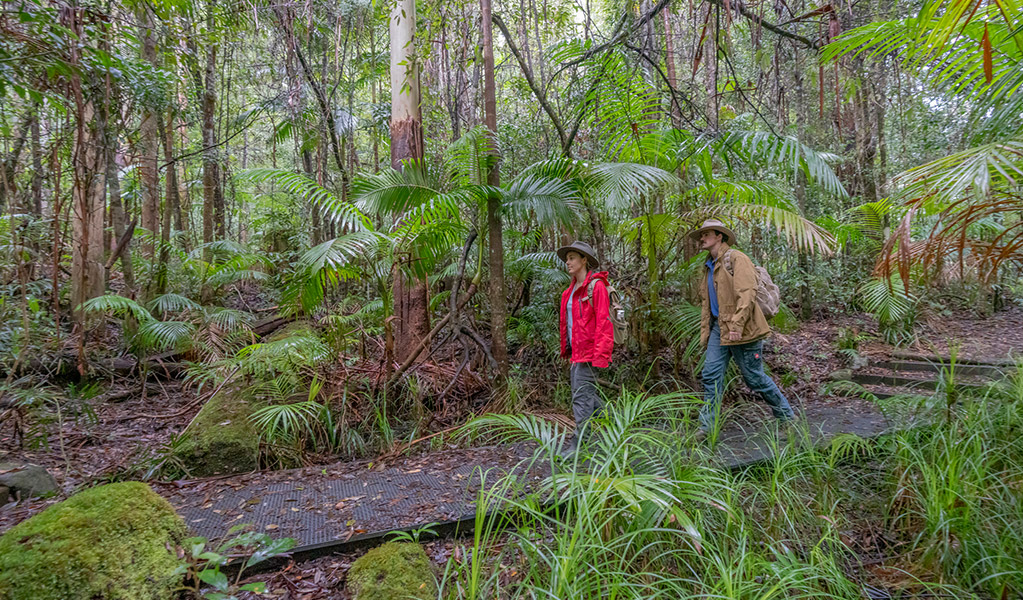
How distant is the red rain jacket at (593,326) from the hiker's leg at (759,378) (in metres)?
1.15

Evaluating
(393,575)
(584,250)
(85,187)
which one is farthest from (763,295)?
(85,187)

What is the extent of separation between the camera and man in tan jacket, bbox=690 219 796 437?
3.92 m

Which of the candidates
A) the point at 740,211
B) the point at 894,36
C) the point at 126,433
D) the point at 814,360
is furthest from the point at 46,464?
the point at 814,360

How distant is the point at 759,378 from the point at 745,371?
4.5 inches

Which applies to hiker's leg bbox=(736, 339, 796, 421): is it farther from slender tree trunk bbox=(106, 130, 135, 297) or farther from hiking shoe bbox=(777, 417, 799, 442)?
slender tree trunk bbox=(106, 130, 135, 297)

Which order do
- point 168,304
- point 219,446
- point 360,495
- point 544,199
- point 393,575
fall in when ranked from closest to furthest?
1. point 393,575
2. point 360,495
3. point 219,446
4. point 544,199
5. point 168,304

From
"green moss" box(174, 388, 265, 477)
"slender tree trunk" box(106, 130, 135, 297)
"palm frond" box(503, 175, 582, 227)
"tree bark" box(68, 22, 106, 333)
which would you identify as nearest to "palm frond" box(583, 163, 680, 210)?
"palm frond" box(503, 175, 582, 227)

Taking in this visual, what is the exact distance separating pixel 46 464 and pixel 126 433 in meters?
0.88

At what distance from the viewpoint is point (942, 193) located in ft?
7.07

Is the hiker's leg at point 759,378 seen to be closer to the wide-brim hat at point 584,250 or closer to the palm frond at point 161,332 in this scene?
the wide-brim hat at point 584,250

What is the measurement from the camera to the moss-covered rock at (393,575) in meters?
2.16

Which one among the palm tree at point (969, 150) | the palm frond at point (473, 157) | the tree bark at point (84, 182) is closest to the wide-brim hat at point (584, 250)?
the palm frond at point (473, 157)

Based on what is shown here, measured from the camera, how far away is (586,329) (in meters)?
3.84

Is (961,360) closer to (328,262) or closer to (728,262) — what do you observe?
(728,262)
